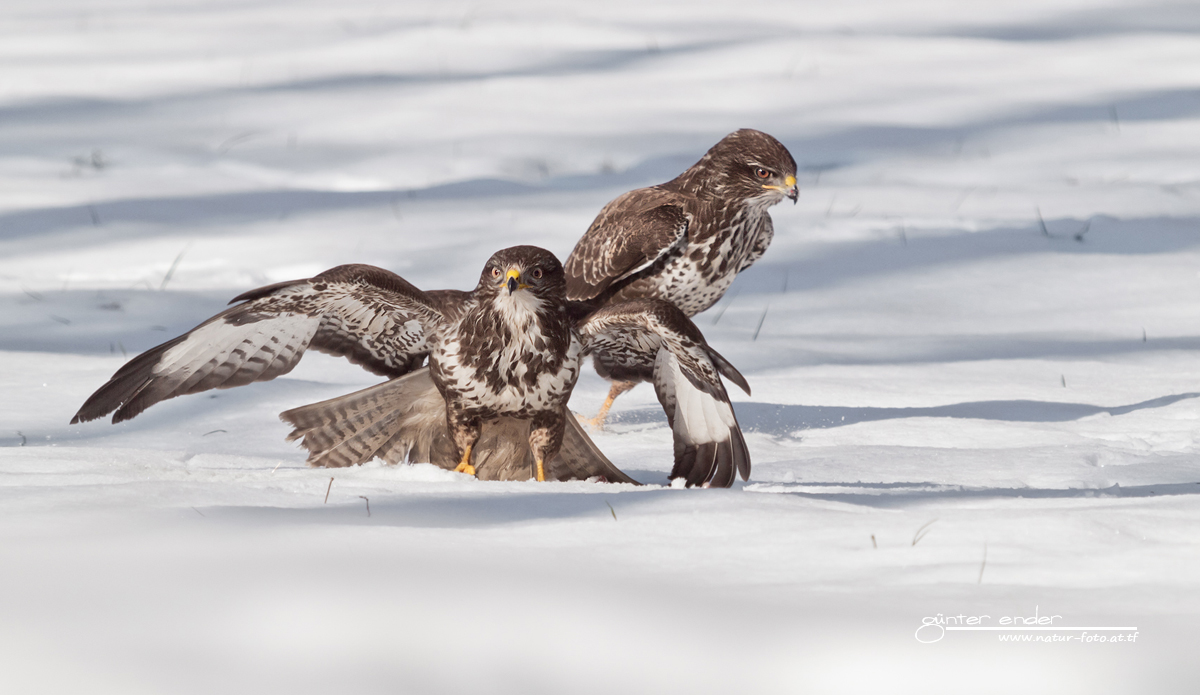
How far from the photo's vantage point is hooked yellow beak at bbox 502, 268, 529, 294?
378 centimetres

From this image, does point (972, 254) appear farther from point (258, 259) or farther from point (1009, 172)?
point (258, 259)

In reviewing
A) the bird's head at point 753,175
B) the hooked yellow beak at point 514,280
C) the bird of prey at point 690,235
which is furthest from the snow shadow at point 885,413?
the hooked yellow beak at point 514,280

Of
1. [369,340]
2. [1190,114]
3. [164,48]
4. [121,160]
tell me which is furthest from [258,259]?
[1190,114]

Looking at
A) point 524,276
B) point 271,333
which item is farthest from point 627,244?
point 271,333

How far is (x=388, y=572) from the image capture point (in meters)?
2.44

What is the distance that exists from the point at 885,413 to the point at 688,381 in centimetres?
158

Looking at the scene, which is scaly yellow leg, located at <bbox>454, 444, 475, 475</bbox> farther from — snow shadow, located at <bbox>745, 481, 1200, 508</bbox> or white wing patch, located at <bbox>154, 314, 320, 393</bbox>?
snow shadow, located at <bbox>745, 481, 1200, 508</bbox>

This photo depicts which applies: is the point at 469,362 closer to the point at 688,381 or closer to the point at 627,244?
the point at 688,381

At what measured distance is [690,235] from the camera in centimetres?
509

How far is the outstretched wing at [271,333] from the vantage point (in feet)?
12.7

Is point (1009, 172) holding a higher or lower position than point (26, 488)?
lower

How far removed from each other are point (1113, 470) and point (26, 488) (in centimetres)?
324

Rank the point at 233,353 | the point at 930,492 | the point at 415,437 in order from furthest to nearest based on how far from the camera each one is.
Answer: the point at 415,437, the point at 233,353, the point at 930,492

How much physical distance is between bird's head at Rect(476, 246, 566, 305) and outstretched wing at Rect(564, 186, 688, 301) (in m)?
1.05
